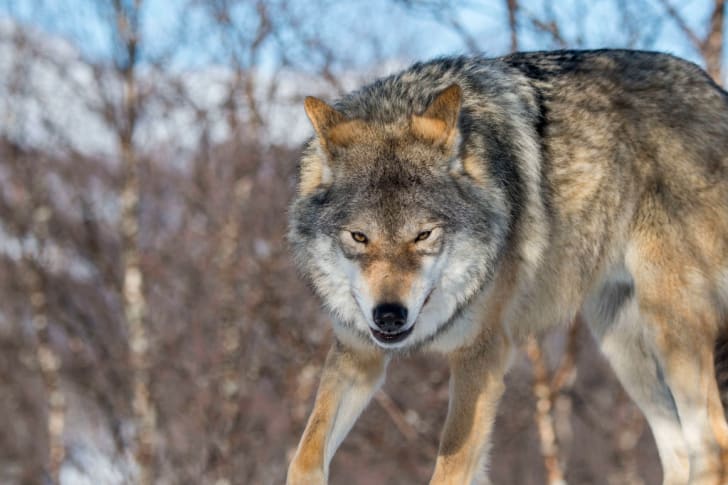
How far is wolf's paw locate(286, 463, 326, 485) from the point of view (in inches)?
154

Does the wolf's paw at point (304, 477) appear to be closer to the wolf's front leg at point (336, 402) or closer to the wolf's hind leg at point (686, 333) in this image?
the wolf's front leg at point (336, 402)

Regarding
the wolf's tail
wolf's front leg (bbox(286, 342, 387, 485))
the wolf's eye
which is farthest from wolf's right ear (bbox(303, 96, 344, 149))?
the wolf's tail

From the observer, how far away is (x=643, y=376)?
4.85 m

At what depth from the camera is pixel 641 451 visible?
70.3 feet

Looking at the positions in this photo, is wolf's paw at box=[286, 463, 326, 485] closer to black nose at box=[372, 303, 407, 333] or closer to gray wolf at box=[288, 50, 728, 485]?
gray wolf at box=[288, 50, 728, 485]

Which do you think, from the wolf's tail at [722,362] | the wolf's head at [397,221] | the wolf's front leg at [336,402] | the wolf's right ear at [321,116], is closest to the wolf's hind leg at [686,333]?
the wolf's tail at [722,362]

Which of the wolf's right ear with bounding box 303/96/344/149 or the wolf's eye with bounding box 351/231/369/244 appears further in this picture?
the wolf's right ear with bounding box 303/96/344/149

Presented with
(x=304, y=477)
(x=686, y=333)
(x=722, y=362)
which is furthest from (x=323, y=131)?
(x=722, y=362)

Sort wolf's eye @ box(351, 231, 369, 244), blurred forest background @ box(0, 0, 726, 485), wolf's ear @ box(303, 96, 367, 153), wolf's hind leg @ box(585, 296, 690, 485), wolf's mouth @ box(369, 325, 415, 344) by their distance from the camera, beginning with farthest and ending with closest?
1. blurred forest background @ box(0, 0, 726, 485)
2. wolf's hind leg @ box(585, 296, 690, 485)
3. wolf's ear @ box(303, 96, 367, 153)
4. wolf's eye @ box(351, 231, 369, 244)
5. wolf's mouth @ box(369, 325, 415, 344)

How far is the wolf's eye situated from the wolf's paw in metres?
1.10

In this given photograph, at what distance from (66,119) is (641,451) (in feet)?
51.3

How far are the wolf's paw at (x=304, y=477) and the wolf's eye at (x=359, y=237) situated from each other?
1097 millimetres

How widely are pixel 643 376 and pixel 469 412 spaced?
1384 mm

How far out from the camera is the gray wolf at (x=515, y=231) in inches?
149
